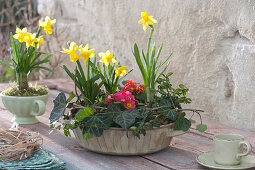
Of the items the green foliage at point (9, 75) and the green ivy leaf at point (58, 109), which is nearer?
the green ivy leaf at point (58, 109)

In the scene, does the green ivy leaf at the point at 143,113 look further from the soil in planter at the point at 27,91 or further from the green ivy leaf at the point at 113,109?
the soil in planter at the point at 27,91

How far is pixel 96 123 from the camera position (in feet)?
3.53

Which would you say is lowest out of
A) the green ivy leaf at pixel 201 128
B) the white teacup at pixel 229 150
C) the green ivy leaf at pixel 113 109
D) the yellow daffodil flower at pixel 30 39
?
the white teacup at pixel 229 150

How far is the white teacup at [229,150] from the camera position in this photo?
3.29 feet

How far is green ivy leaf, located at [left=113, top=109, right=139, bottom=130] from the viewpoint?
107 centimetres

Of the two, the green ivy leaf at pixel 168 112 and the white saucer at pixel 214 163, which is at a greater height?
the green ivy leaf at pixel 168 112

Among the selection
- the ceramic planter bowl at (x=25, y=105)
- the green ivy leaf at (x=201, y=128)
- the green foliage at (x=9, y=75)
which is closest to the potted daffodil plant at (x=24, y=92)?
the ceramic planter bowl at (x=25, y=105)

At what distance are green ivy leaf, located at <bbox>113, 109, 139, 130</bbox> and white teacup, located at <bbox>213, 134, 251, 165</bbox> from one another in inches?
9.3

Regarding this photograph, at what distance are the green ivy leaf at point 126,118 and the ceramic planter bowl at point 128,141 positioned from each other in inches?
1.1

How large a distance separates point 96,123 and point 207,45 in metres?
0.76

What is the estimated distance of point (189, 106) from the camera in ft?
5.83

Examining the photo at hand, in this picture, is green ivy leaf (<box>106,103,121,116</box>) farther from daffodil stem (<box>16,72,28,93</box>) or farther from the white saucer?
daffodil stem (<box>16,72,28,93</box>)

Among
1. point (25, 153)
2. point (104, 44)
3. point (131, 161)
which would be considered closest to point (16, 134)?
point (25, 153)

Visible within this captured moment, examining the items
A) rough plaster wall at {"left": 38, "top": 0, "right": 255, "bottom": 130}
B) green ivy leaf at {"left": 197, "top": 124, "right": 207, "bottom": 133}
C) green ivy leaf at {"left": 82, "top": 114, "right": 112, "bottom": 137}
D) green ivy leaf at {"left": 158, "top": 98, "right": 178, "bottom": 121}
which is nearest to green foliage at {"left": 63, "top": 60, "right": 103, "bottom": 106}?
green ivy leaf at {"left": 82, "top": 114, "right": 112, "bottom": 137}
